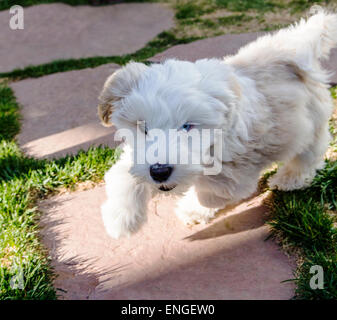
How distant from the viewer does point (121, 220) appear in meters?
2.66

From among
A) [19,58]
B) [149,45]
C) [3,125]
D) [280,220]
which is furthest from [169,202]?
[19,58]

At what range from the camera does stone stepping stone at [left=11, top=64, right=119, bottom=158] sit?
426cm

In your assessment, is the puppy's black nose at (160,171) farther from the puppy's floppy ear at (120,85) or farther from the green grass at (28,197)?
the green grass at (28,197)

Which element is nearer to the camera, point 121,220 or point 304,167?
point 121,220

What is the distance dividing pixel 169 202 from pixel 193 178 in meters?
1.00

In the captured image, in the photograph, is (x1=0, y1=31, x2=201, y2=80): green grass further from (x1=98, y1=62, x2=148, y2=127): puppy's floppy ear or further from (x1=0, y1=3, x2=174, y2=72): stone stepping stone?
(x1=98, y1=62, x2=148, y2=127): puppy's floppy ear

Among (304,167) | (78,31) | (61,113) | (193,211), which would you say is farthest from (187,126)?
(78,31)

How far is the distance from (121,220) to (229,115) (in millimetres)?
949

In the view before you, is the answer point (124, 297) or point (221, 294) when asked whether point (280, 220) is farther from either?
point (124, 297)

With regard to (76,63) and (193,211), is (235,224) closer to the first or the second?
(193,211)

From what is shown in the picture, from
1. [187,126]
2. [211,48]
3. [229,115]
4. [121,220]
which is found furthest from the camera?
[211,48]

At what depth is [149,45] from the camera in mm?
6746

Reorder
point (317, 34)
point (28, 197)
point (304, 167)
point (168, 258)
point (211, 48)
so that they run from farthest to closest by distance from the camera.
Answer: point (211, 48) < point (28, 197) < point (304, 167) < point (317, 34) < point (168, 258)

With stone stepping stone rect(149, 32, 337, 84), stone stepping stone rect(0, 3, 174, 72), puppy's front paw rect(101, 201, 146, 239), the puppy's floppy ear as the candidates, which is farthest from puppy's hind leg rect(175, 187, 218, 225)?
stone stepping stone rect(0, 3, 174, 72)
